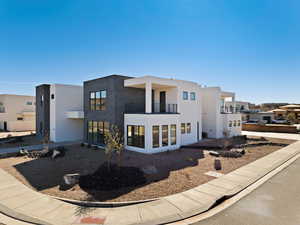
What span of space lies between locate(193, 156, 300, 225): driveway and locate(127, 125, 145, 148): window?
29.1 feet

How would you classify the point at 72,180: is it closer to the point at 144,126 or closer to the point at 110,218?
the point at 110,218

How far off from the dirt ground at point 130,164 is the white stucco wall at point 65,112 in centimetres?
774

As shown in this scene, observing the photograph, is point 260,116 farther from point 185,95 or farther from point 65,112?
point 65,112

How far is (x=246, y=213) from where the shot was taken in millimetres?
5680

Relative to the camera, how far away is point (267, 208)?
596 centimetres

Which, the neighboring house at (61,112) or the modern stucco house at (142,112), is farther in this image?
the neighboring house at (61,112)

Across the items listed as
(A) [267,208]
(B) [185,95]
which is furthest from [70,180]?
(B) [185,95]

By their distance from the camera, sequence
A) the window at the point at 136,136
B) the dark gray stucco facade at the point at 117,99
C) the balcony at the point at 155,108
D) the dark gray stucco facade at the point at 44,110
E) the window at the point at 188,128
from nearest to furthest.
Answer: the window at the point at 136,136
the dark gray stucco facade at the point at 117,99
the balcony at the point at 155,108
the window at the point at 188,128
the dark gray stucco facade at the point at 44,110

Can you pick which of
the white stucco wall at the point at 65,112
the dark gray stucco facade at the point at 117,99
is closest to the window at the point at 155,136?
the dark gray stucco facade at the point at 117,99

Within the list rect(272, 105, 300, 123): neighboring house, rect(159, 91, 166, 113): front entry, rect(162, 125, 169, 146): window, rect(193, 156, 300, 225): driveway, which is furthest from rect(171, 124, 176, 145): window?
rect(272, 105, 300, 123): neighboring house

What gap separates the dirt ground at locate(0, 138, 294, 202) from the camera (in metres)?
6.97

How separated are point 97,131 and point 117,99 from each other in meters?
4.56

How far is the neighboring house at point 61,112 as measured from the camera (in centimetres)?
2009

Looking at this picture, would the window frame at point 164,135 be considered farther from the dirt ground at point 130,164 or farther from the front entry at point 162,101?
the front entry at point 162,101
